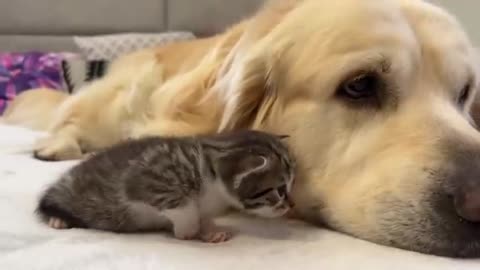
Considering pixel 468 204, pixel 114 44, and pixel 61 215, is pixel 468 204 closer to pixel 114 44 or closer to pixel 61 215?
Result: pixel 61 215

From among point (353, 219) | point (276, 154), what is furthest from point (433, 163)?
point (276, 154)

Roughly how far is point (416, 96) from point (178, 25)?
353cm

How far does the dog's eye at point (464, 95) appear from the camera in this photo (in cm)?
158

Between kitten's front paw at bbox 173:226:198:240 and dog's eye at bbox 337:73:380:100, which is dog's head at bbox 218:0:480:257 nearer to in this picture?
dog's eye at bbox 337:73:380:100

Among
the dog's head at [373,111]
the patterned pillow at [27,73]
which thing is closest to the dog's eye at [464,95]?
the dog's head at [373,111]

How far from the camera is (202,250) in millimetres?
1186

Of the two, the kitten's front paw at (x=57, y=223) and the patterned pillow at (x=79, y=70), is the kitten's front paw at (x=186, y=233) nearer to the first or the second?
the kitten's front paw at (x=57, y=223)

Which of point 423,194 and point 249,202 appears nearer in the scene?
point 423,194

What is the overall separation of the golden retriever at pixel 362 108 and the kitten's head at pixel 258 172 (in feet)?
0.32

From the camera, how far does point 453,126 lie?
52.9 inches

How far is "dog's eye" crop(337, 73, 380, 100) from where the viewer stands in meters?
1.42

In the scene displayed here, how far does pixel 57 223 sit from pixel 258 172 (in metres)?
0.37

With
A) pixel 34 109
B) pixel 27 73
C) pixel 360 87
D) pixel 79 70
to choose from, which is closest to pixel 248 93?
pixel 360 87

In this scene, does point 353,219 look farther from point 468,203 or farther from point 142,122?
point 142,122
